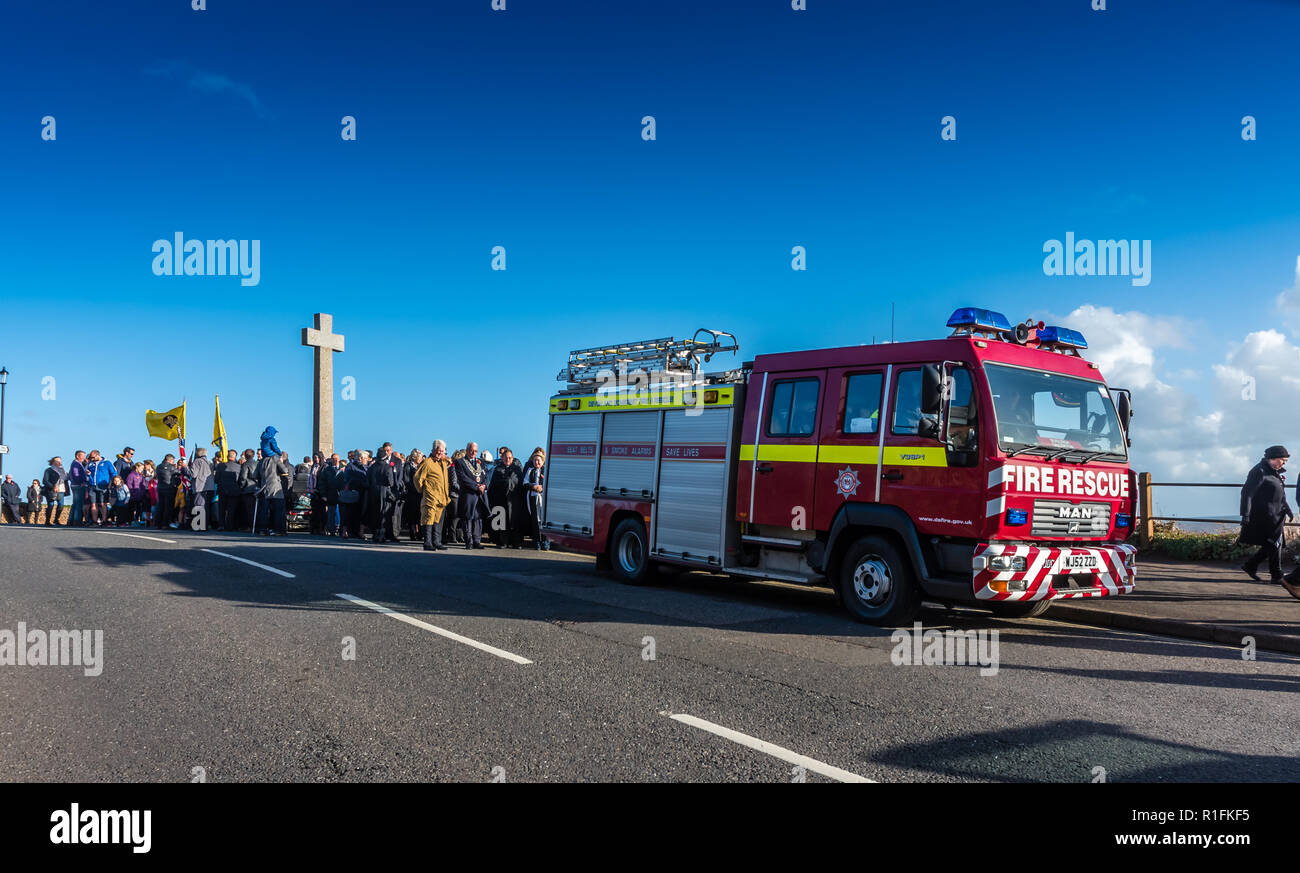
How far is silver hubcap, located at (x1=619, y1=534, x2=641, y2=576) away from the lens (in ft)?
39.1

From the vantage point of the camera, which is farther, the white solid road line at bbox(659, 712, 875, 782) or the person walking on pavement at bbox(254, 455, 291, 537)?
the person walking on pavement at bbox(254, 455, 291, 537)

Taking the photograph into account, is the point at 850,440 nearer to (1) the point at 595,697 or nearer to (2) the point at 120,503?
(1) the point at 595,697

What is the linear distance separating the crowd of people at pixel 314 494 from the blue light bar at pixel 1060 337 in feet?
24.5

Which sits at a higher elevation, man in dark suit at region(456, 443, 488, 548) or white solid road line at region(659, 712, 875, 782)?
man in dark suit at region(456, 443, 488, 548)

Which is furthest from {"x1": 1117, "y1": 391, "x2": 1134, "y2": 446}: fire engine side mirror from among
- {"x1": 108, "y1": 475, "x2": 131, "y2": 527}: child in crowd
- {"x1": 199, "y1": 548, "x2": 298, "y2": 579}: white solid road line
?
{"x1": 108, "y1": 475, "x2": 131, "y2": 527}: child in crowd

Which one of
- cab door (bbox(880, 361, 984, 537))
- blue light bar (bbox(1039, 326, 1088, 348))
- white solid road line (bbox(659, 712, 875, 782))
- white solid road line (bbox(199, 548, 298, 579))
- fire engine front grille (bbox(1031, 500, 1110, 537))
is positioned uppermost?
blue light bar (bbox(1039, 326, 1088, 348))

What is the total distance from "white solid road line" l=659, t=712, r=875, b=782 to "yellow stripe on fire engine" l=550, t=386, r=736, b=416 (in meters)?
5.78

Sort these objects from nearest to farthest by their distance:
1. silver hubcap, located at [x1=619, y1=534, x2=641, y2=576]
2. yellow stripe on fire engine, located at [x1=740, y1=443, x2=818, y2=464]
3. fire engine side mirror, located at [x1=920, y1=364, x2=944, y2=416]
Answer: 1. fire engine side mirror, located at [x1=920, y1=364, x2=944, y2=416]
2. yellow stripe on fire engine, located at [x1=740, y1=443, x2=818, y2=464]
3. silver hubcap, located at [x1=619, y1=534, x2=641, y2=576]

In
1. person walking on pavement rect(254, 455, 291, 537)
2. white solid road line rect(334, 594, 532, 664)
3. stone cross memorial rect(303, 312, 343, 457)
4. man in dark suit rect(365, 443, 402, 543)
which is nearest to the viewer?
white solid road line rect(334, 594, 532, 664)

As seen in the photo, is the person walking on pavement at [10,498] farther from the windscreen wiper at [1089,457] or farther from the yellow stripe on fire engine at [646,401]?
the windscreen wiper at [1089,457]

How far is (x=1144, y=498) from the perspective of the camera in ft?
48.2

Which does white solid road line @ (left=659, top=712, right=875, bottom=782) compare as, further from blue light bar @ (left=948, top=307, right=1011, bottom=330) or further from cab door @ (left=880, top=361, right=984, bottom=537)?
blue light bar @ (left=948, top=307, right=1011, bottom=330)
